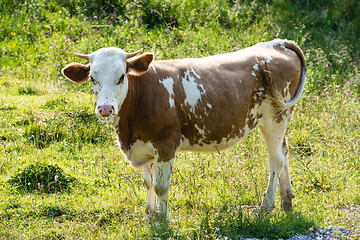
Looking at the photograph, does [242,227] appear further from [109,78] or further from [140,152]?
[109,78]

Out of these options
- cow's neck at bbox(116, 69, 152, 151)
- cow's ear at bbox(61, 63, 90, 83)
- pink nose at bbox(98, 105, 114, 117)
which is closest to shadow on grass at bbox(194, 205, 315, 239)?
cow's neck at bbox(116, 69, 152, 151)

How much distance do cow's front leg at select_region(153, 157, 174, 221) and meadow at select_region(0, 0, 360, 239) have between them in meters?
0.20

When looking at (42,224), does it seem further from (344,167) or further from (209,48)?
(209,48)

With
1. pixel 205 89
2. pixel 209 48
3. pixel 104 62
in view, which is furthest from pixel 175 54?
pixel 104 62

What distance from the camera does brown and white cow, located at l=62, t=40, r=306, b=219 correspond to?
607 cm

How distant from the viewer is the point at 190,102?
6496 mm

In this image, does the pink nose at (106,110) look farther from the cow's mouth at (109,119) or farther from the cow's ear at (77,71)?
the cow's ear at (77,71)

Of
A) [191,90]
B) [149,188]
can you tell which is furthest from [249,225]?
[191,90]

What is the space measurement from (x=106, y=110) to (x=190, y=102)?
127 cm

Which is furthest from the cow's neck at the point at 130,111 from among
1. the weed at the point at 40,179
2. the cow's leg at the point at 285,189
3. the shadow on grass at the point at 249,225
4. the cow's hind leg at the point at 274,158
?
the cow's leg at the point at 285,189

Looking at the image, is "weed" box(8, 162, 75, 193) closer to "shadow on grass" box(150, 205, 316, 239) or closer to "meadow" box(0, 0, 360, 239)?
"meadow" box(0, 0, 360, 239)

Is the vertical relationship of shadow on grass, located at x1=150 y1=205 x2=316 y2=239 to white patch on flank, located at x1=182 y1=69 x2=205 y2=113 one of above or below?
below

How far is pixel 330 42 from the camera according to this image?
12781mm

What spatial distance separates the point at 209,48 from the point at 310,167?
4435mm
